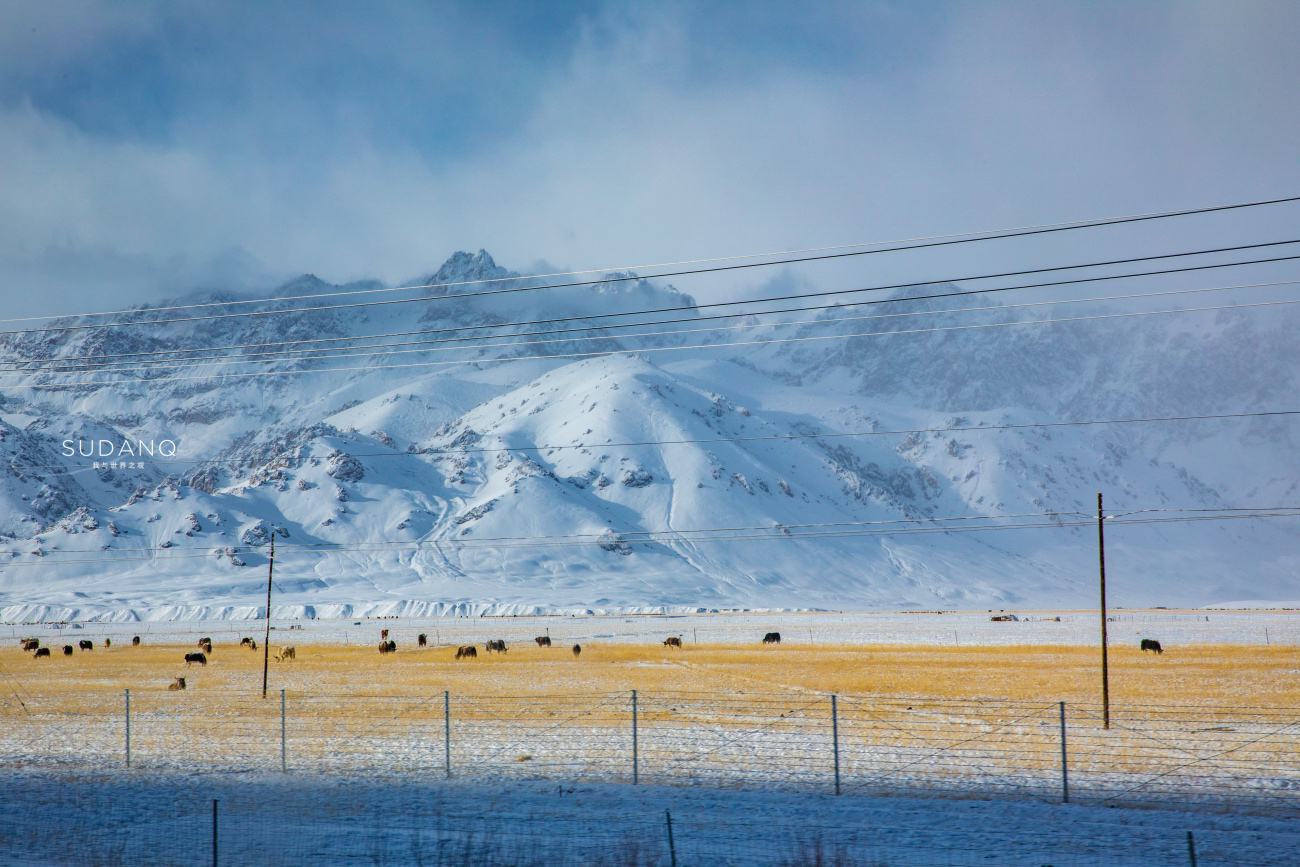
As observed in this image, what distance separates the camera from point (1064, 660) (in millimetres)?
61969

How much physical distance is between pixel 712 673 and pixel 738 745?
27.0 m

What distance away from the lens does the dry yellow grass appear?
40406 mm

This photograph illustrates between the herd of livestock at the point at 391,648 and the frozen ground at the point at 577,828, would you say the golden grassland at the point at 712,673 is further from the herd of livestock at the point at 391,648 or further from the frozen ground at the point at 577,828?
the frozen ground at the point at 577,828

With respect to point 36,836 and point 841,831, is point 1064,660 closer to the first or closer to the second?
point 841,831

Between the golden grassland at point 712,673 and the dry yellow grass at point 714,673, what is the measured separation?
0.10 meters

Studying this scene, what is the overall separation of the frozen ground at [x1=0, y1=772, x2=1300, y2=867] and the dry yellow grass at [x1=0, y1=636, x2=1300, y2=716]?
20.2 meters

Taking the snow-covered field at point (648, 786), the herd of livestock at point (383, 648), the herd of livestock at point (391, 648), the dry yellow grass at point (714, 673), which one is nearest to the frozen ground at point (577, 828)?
the snow-covered field at point (648, 786)

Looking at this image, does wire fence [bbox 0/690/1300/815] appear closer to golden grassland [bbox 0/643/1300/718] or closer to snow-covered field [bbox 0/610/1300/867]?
snow-covered field [bbox 0/610/1300/867]

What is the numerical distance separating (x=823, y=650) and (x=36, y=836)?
6310cm

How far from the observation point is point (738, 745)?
24812 mm

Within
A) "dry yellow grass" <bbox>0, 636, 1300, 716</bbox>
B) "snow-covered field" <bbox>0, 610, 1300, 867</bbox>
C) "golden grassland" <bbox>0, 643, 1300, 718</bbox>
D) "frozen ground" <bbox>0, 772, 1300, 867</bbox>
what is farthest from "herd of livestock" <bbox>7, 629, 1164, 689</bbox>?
"frozen ground" <bbox>0, 772, 1300, 867</bbox>

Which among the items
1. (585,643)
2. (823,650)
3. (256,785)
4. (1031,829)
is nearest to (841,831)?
(1031,829)

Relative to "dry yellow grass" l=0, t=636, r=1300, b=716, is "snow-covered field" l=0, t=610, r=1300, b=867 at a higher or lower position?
higher

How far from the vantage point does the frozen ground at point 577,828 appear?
14312 millimetres
